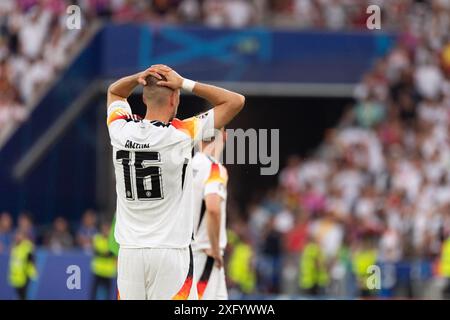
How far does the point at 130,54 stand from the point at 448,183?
6.88 metres

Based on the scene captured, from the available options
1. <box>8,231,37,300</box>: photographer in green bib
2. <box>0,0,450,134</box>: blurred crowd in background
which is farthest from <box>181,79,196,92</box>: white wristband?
<box>0,0,450,134</box>: blurred crowd in background

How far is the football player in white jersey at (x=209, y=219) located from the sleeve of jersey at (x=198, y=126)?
2377 millimetres

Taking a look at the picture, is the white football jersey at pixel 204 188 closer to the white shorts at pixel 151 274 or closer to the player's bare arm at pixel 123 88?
the player's bare arm at pixel 123 88

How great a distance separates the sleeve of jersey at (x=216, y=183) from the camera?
11.3m

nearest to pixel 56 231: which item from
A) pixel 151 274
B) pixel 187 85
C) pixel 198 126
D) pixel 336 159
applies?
pixel 336 159

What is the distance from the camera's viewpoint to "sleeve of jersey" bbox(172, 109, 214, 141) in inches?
349

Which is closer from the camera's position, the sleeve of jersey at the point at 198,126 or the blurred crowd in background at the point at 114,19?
the sleeve of jersey at the point at 198,126

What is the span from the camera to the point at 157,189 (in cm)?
881

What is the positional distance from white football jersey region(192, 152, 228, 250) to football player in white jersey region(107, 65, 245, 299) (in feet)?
7.99

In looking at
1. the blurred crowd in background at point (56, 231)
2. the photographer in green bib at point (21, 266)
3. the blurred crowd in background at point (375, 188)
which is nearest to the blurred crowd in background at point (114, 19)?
the blurred crowd in background at point (375, 188)

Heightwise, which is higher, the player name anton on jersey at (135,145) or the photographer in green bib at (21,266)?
the player name anton on jersey at (135,145)

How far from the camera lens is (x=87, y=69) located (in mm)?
26172
